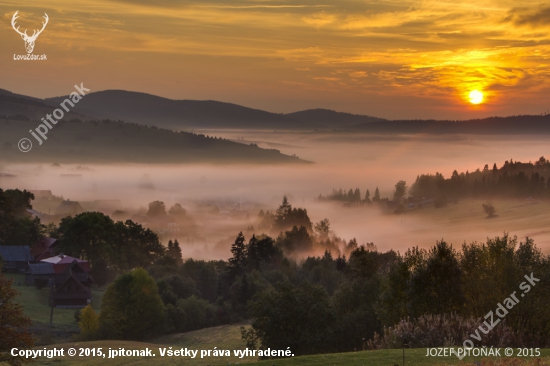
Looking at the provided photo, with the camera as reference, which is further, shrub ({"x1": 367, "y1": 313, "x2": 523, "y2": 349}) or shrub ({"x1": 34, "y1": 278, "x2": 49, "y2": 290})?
shrub ({"x1": 34, "y1": 278, "x2": 49, "y2": 290})

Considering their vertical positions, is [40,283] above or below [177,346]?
above

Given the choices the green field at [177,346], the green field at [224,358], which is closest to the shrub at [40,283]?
the green field at [177,346]

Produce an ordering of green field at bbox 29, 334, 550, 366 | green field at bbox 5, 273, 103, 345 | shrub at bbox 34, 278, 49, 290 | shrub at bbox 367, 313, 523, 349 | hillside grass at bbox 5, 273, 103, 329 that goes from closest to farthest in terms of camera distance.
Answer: green field at bbox 29, 334, 550, 366
shrub at bbox 367, 313, 523, 349
green field at bbox 5, 273, 103, 345
hillside grass at bbox 5, 273, 103, 329
shrub at bbox 34, 278, 49, 290

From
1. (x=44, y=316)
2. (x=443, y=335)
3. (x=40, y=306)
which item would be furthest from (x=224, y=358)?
(x=40, y=306)

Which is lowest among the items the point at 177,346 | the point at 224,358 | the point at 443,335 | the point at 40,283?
the point at 177,346

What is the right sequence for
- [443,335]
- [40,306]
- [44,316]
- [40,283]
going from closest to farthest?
[443,335] → [44,316] → [40,306] → [40,283]

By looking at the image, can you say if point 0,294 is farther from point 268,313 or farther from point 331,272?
point 331,272

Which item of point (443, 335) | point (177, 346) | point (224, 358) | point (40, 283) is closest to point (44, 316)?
point (40, 283)

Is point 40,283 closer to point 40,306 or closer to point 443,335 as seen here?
point 40,306

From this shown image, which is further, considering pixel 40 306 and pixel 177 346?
pixel 40 306

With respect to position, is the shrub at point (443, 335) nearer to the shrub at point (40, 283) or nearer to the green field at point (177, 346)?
the green field at point (177, 346)

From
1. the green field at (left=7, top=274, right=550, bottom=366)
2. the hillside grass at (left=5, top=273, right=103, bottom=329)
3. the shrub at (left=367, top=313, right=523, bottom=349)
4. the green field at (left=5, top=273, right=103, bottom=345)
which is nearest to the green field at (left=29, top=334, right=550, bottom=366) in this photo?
the green field at (left=7, top=274, right=550, bottom=366)

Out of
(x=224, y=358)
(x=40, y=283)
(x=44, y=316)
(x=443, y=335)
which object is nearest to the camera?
(x=443, y=335)

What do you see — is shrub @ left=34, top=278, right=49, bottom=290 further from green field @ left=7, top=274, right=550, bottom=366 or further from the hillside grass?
green field @ left=7, top=274, right=550, bottom=366
